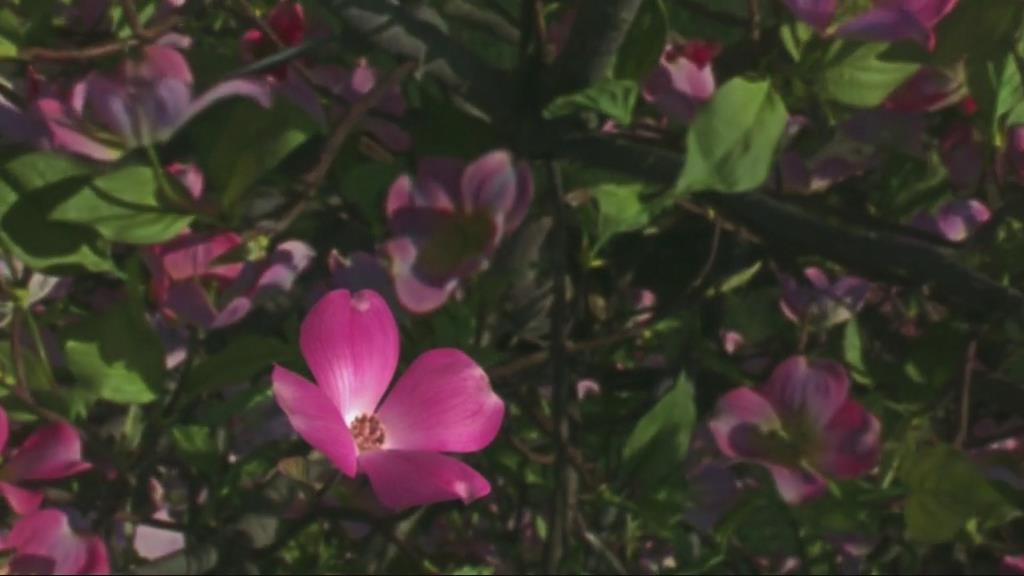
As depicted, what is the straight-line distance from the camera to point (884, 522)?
49.3 inches

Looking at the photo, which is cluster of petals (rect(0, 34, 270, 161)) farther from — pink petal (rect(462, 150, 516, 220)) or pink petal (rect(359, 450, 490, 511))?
pink petal (rect(359, 450, 490, 511))

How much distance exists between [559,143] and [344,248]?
318mm

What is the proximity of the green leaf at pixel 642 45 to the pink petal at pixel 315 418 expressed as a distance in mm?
404

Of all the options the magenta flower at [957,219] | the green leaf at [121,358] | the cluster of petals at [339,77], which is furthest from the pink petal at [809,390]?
the green leaf at [121,358]

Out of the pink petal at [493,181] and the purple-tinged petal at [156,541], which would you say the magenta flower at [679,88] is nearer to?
the pink petal at [493,181]

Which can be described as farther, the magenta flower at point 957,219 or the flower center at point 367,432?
the magenta flower at point 957,219

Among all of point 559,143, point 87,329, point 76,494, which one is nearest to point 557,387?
point 559,143

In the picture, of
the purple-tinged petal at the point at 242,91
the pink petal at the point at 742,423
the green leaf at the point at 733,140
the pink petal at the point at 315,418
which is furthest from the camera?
the pink petal at the point at 742,423

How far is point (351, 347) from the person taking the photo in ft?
2.20

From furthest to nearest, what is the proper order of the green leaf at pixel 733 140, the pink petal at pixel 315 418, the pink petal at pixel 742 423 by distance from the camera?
the pink petal at pixel 742 423 → the green leaf at pixel 733 140 → the pink petal at pixel 315 418

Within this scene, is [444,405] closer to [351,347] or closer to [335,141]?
[351,347]

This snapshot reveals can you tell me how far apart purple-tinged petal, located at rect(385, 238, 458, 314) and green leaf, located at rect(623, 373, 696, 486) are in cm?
15

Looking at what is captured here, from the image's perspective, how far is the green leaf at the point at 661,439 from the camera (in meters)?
0.99

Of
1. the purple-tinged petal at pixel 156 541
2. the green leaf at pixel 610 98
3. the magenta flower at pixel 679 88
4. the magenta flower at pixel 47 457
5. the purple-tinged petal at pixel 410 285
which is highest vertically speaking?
the green leaf at pixel 610 98
